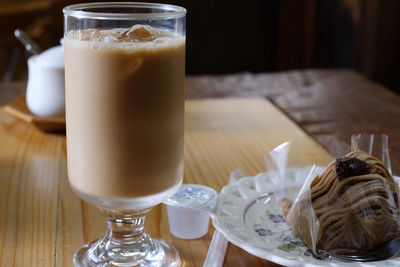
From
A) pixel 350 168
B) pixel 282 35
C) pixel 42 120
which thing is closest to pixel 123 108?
pixel 350 168

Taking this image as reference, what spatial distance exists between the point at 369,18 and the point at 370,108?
164cm

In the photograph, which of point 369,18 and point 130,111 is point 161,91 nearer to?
point 130,111

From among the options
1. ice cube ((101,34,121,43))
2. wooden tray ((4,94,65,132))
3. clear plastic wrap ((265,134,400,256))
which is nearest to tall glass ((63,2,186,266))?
ice cube ((101,34,121,43))

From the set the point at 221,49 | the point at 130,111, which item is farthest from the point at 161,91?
the point at 221,49

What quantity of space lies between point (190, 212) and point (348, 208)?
0.18 metres

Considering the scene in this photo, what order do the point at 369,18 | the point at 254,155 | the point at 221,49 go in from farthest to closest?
the point at 221,49
the point at 369,18
the point at 254,155

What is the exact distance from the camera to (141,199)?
569mm

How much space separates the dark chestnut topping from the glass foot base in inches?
8.0

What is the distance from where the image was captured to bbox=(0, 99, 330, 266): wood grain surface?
630 millimetres

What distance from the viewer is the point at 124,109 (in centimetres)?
54

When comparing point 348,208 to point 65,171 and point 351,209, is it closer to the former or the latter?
point 351,209

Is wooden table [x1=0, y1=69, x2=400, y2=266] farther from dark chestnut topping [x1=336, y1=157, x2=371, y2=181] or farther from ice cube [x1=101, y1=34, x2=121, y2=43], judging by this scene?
ice cube [x1=101, y1=34, x2=121, y2=43]

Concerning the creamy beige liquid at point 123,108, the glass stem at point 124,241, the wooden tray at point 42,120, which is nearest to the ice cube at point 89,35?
the creamy beige liquid at point 123,108

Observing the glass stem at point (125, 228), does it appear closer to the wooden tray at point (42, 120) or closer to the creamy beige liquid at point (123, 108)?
the creamy beige liquid at point (123, 108)
